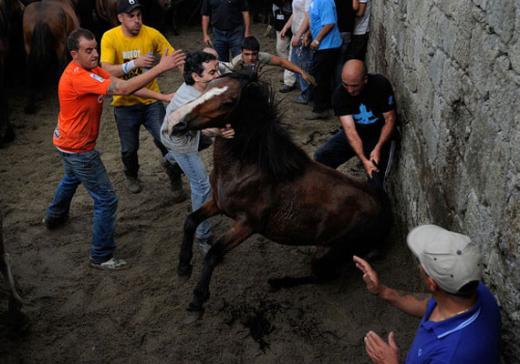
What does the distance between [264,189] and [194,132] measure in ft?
2.76

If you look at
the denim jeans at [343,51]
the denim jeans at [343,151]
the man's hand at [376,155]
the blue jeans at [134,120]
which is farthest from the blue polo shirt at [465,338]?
the denim jeans at [343,51]

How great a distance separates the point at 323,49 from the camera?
7824 mm

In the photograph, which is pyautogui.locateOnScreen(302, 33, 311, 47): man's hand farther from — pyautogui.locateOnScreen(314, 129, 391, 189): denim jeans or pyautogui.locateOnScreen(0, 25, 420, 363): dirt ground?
pyautogui.locateOnScreen(0, 25, 420, 363): dirt ground

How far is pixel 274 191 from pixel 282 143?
1.17 feet

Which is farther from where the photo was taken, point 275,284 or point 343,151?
point 343,151

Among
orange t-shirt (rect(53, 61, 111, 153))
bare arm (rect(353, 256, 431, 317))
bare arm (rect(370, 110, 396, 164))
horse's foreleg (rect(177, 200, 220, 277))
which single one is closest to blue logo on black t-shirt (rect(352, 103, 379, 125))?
bare arm (rect(370, 110, 396, 164))

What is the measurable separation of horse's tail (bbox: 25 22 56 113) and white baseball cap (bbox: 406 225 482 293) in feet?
25.2

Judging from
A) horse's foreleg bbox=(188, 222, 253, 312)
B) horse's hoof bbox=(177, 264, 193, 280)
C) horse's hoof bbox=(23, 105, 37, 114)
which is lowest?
horse's hoof bbox=(23, 105, 37, 114)

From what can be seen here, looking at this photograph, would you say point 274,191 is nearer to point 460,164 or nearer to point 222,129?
point 222,129

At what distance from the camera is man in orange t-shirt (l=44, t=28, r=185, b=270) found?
174 inches

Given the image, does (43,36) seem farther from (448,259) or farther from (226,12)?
(448,259)

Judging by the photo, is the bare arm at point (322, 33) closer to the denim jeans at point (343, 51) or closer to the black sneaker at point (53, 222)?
the denim jeans at point (343, 51)

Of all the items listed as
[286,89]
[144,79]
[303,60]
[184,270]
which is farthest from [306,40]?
[184,270]

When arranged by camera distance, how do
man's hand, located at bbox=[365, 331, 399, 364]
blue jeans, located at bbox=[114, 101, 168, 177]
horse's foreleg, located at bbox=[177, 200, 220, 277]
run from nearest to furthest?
1. man's hand, located at bbox=[365, 331, 399, 364]
2. horse's foreleg, located at bbox=[177, 200, 220, 277]
3. blue jeans, located at bbox=[114, 101, 168, 177]
